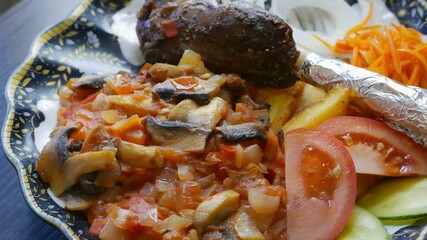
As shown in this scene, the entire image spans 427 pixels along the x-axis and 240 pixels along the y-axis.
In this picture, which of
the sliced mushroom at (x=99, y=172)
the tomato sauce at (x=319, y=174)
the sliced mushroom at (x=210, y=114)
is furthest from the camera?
the sliced mushroom at (x=210, y=114)

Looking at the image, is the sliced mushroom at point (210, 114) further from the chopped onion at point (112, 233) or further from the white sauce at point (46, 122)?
the white sauce at point (46, 122)

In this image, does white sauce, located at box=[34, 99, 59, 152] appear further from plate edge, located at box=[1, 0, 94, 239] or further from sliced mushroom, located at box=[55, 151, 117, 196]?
sliced mushroom, located at box=[55, 151, 117, 196]

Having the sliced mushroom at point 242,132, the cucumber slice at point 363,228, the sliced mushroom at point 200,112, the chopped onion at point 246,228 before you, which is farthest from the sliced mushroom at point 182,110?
the cucumber slice at point 363,228

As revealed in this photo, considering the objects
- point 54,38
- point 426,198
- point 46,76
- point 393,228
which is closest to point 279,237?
point 393,228

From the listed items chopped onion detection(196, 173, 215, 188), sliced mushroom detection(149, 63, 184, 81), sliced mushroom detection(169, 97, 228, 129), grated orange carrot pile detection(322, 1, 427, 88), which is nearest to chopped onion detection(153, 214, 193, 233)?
chopped onion detection(196, 173, 215, 188)

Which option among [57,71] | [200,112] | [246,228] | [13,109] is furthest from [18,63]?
[246,228]

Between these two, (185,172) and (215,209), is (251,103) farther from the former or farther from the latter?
(215,209)
